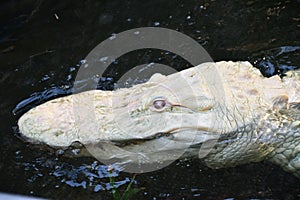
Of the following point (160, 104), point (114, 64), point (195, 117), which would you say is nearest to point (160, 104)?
point (160, 104)

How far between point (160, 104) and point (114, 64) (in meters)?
1.20

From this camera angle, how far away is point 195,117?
2848 mm

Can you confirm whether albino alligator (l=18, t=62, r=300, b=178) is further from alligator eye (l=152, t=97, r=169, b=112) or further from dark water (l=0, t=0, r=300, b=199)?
dark water (l=0, t=0, r=300, b=199)

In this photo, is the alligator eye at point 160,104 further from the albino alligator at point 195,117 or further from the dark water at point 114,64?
the dark water at point 114,64

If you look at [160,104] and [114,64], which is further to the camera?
[114,64]

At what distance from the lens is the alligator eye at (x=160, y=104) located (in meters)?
2.85

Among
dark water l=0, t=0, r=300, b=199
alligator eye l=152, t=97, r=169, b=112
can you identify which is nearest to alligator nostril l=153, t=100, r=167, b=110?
alligator eye l=152, t=97, r=169, b=112

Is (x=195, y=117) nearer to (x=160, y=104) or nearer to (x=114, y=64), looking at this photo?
(x=160, y=104)

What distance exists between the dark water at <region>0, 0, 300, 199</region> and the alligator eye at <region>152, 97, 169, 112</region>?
0.59 meters

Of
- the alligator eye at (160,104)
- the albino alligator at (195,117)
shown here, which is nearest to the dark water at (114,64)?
the albino alligator at (195,117)

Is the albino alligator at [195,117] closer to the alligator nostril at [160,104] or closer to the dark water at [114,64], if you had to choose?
the alligator nostril at [160,104]

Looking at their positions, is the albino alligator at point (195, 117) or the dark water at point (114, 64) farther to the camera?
the dark water at point (114, 64)

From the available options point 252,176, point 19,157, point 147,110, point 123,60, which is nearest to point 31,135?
point 19,157

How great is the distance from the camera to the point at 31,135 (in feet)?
9.66
